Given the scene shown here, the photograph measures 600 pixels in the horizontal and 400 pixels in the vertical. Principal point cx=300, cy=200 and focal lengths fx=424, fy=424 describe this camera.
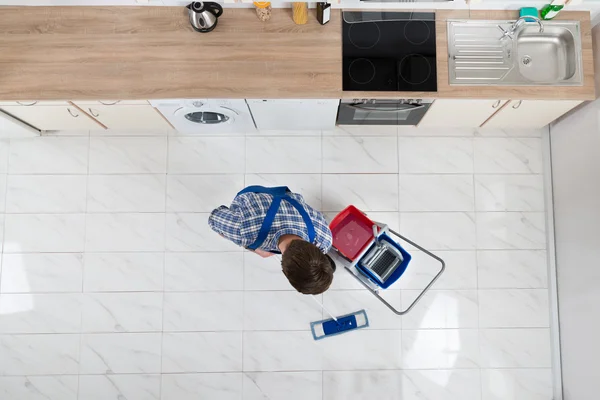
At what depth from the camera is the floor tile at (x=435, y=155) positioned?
2834mm

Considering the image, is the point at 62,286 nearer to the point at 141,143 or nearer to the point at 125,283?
the point at 125,283

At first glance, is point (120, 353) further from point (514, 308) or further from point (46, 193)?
point (514, 308)

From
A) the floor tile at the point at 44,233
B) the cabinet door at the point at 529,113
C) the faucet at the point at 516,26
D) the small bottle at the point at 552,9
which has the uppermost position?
the small bottle at the point at 552,9

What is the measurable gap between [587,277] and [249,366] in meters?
2.08

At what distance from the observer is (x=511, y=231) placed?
280 cm

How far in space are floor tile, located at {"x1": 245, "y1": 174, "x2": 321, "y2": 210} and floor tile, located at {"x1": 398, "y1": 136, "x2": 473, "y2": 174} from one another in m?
0.59

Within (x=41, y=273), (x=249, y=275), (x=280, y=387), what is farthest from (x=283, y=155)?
(x=41, y=273)

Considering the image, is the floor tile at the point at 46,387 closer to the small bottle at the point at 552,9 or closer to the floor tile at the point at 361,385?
the floor tile at the point at 361,385

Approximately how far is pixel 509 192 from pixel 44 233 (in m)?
3.08

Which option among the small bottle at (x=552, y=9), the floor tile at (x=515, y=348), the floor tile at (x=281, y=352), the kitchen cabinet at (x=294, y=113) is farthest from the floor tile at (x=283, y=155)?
the floor tile at (x=515, y=348)

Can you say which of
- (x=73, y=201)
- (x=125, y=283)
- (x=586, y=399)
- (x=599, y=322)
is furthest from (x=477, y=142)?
(x=73, y=201)

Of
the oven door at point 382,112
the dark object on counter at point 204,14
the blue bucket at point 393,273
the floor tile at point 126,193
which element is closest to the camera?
the dark object on counter at point 204,14

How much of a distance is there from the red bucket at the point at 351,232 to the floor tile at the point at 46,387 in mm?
1890

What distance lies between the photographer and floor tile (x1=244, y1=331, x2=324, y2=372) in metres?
2.71
